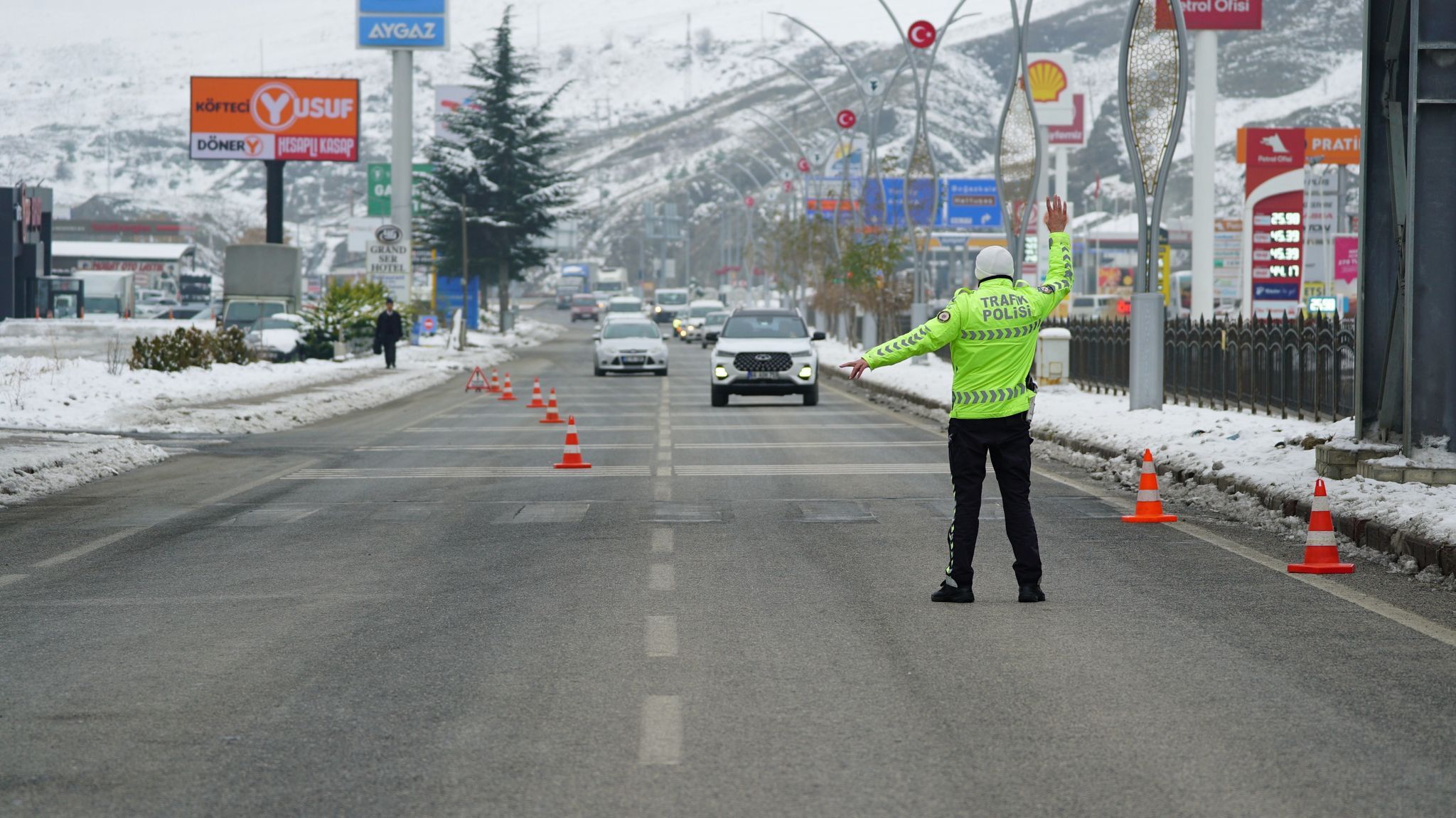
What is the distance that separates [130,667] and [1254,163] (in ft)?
252

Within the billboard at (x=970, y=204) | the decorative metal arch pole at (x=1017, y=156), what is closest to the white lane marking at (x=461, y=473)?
the decorative metal arch pole at (x=1017, y=156)

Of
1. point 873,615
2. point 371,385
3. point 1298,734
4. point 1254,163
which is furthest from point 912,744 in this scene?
point 1254,163

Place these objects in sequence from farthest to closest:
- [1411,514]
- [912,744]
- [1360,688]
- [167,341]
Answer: [167,341]
[1411,514]
[1360,688]
[912,744]

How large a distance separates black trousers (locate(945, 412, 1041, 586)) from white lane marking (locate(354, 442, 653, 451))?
1225 centimetres

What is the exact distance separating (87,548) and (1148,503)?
7365 millimetres

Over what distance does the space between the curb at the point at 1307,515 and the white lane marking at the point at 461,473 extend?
4963 millimetres

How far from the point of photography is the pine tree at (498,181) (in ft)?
288

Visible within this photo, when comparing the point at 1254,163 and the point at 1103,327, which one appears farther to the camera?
the point at 1254,163

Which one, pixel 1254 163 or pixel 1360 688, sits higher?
pixel 1254 163

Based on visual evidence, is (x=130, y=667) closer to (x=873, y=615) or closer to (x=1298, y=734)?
(x=873, y=615)

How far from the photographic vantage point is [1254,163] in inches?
3130

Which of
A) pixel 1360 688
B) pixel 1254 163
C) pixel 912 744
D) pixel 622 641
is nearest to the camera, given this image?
pixel 912 744

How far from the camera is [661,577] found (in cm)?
1056

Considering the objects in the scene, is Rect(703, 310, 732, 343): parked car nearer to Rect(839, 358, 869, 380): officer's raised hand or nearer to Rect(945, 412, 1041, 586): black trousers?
Rect(839, 358, 869, 380): officer's raised hand
